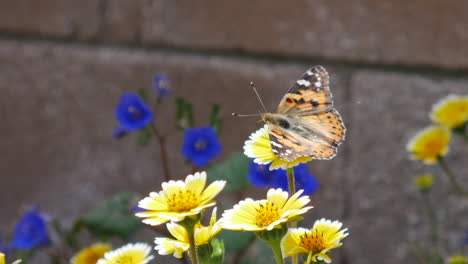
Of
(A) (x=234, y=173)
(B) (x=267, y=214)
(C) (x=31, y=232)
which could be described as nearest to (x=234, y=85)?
(A) (x=234, y=173)

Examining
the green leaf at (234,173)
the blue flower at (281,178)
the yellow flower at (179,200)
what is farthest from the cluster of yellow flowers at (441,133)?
the yellow flower at (179,200)

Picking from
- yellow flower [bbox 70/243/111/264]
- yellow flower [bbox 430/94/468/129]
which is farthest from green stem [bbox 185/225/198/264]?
yellow flower [bbox 430/94/468/129]

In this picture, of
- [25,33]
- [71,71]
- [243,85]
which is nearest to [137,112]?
[243,85]

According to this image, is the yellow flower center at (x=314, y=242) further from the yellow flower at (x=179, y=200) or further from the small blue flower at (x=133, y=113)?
the small blue flower at (x=133, y=113)

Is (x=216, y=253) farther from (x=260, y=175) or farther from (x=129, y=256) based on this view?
(x=260, y=175)

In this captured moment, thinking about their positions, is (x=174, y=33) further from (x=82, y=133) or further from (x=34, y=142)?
(x=34, y=142)

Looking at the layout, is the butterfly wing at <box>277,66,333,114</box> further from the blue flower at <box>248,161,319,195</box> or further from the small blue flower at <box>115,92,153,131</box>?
the small blue flower at <box>115,92,153,131</box>
